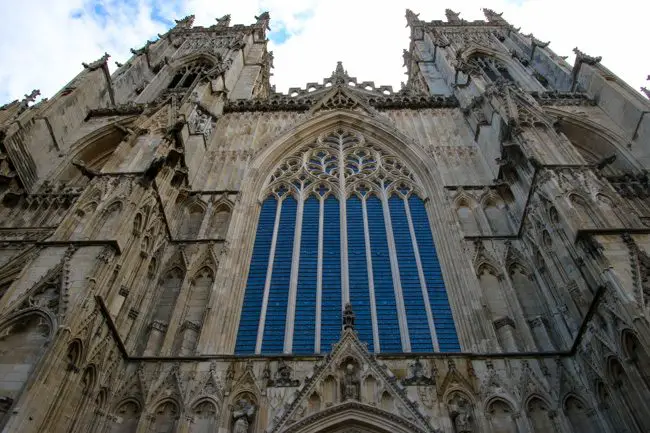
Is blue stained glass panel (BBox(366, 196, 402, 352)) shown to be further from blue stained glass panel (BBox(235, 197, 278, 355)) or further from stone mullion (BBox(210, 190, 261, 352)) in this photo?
stone mullion (BBox(210, 190, 261, 352))

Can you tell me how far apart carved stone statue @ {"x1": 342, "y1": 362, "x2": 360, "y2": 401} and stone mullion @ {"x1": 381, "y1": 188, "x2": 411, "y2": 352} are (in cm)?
184

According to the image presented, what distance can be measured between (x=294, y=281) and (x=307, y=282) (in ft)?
1.03

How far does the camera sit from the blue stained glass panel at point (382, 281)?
447 inches

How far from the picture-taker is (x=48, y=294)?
8.91 metres

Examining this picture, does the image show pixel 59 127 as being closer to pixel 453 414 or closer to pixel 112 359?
pixel 112 359

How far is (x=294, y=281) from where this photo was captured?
12.9 metres

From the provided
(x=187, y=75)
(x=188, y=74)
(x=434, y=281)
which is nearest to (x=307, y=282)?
(x=434, y=281)

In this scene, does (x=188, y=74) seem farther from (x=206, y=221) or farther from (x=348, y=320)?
(x=348, y=320)

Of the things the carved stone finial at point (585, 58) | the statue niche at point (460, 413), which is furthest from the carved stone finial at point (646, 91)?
the statue niche at point (460, 413)

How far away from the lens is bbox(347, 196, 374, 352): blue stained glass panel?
11.7 m

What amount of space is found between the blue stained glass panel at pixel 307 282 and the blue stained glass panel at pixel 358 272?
0.91m

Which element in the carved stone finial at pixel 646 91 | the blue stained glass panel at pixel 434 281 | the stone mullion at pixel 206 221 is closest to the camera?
the blue stained glass panel at pixel 434 281

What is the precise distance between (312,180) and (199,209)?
3.79 m

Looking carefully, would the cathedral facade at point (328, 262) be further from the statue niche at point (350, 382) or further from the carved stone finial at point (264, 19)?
the carved stone finial at point (264, 19)
